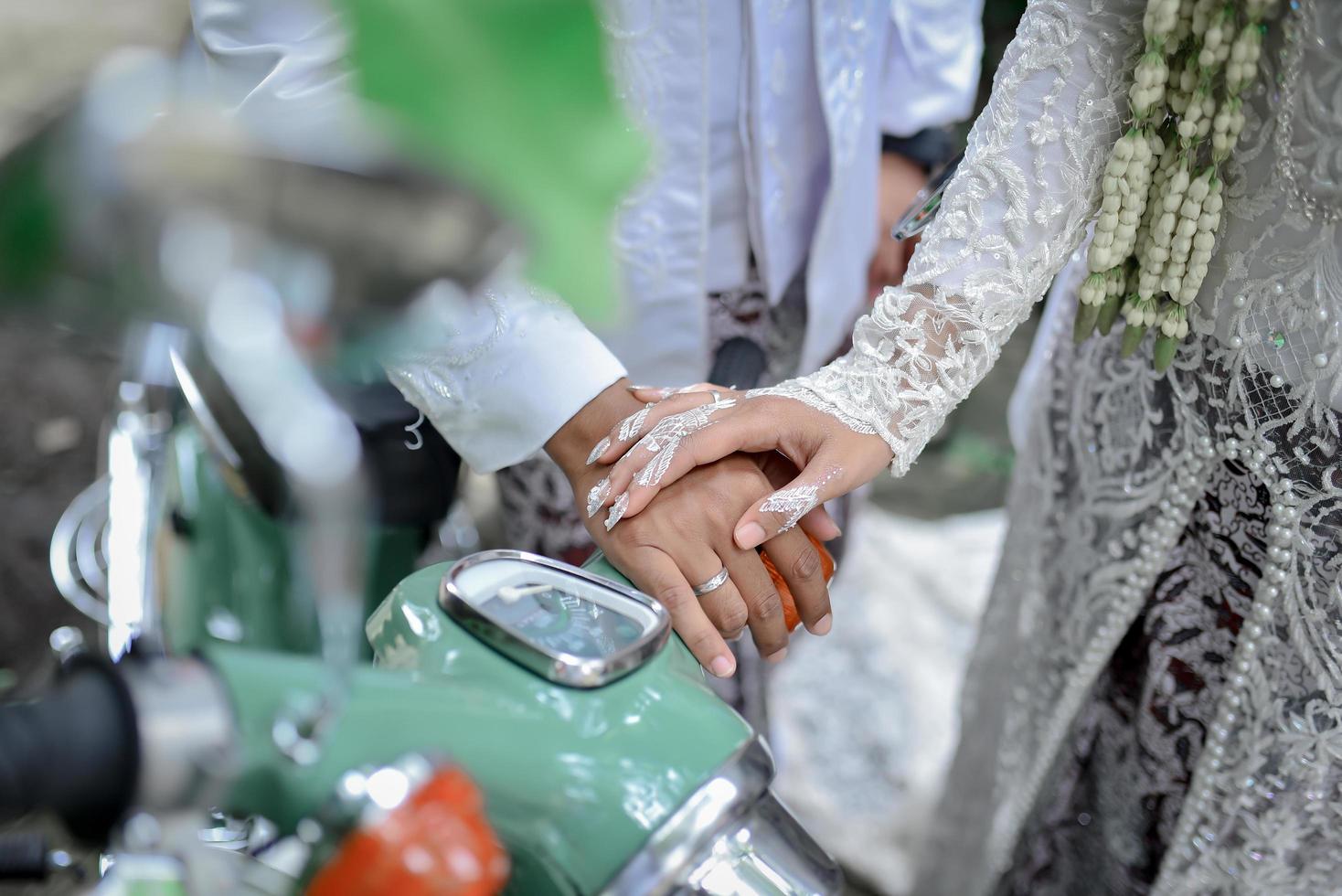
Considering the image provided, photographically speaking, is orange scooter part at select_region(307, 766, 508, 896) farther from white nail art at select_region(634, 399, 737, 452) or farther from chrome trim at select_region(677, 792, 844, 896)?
white nail art at select_region(634, 399, 737, 452)

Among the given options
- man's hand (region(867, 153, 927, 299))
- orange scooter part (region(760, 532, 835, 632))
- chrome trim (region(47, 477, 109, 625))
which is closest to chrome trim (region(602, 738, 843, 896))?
orange scooter part (region(760, 532, 835, 632))

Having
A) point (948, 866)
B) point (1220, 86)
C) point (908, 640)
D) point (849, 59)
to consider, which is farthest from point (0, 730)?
point (908, 640)

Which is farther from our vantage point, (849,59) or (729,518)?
(849,59)

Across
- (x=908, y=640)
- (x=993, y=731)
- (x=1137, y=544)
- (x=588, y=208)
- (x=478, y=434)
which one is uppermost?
(x=588, y=208)

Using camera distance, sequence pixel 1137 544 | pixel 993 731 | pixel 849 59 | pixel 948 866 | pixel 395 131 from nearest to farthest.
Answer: pixel 395 131 → pixel 1137 544 → pixel 849 59 → pixel 993 731 → pixel 948 866

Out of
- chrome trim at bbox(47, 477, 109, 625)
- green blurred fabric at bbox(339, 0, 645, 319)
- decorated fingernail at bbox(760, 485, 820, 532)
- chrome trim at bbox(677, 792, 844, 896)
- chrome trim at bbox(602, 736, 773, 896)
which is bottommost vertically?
chrome trim at bbox(47, 477, 109, 625)

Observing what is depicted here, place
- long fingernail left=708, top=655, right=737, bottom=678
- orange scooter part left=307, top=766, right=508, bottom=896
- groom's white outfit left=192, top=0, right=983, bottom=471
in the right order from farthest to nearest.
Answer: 1. groom's white outfit left=192, top=0, right=983, bottom=471
2. long fingernail left=708, top=655, right=737, bottom=678
3. orange scooter part left=307, top=766, right=508, bottom=896

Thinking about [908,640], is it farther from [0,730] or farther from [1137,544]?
[0,730]

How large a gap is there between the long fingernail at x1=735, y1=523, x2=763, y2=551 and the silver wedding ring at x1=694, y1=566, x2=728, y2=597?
23 millimetres

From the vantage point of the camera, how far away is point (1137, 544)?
0.83 m

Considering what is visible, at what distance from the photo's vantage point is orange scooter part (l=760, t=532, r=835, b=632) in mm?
678

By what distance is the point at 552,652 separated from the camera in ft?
1.34

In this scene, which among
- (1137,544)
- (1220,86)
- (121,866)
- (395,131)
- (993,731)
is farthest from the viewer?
(993,731)

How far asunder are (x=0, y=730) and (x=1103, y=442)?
803 mm
